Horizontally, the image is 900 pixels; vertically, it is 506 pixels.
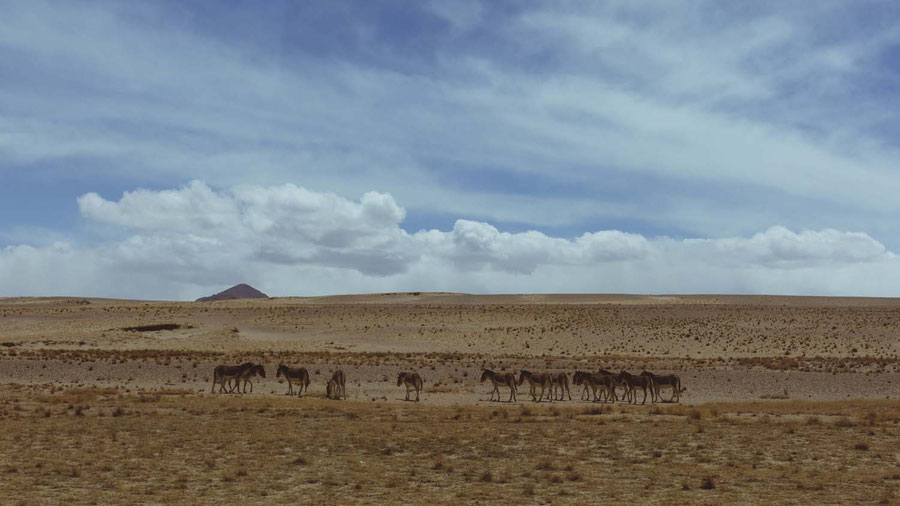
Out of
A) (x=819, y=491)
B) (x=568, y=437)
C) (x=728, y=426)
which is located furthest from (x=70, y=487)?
(x=728, y=426)

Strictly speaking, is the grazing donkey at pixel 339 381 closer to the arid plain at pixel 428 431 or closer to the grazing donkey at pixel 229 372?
the arid plain at pixel 428 431

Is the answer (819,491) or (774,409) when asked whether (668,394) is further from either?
(819,491)

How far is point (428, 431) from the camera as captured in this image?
2111 cm

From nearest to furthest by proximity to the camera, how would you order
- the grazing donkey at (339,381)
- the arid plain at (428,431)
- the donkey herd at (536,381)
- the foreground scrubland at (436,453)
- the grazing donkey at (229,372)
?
the foreground scrubland at (436,453) → the arid plain at (428,431) → the donkey herd at (536,381) → the grazing donkey at (339,381) → the grazing donkey at (229,372)

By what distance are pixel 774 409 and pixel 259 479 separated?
1928cm

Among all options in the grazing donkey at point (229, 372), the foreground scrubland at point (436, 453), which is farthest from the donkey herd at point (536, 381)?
the foreground scrubland at point (436, 453)

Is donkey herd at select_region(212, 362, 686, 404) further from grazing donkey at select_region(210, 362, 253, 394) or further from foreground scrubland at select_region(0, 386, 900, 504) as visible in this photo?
foreground scrubland at select_region(0, 386, 900, 504)

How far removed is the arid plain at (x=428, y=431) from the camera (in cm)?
→ 1390

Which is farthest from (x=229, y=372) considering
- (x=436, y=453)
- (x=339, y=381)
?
(x=436, y=453)

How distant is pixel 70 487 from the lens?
13555 mm

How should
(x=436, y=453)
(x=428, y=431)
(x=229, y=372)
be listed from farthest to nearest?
(x=229, y=372) → (x=428, y=431) → (x=436, y=453)

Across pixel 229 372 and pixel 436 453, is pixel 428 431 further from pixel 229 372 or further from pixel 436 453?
pixel 229 372

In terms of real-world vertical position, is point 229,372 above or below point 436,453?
above

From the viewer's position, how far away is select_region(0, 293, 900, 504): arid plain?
547 inches
